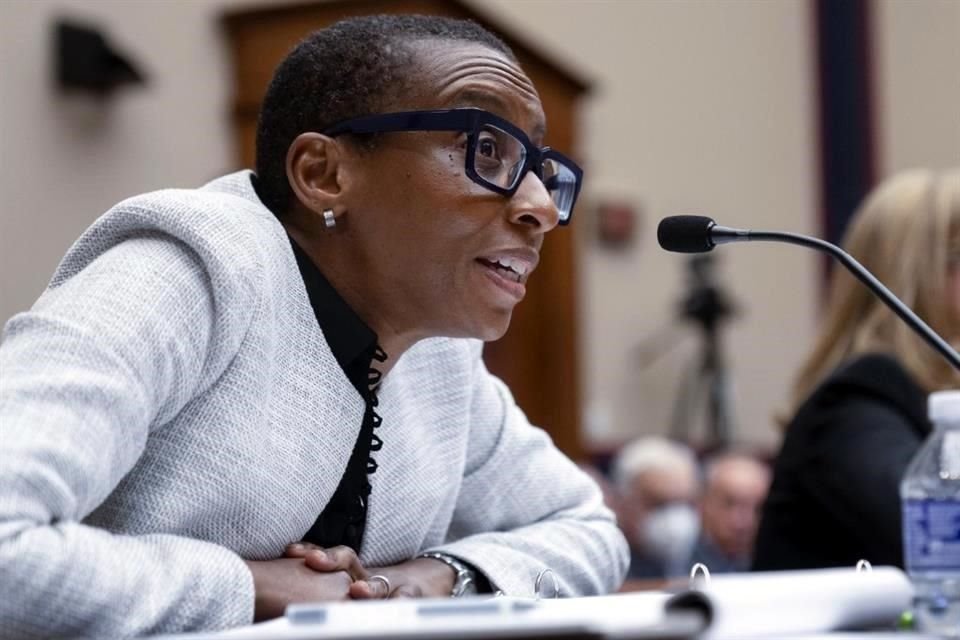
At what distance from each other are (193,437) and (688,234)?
52cm

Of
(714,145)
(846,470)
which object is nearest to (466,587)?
(846,470)

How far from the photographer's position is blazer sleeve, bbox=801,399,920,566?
1.99 meters

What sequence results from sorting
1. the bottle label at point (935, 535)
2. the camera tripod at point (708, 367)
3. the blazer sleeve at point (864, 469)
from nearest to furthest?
the bottle label at point (935, 535) → the blazer sleeve at point (864, 469) → the camera tripod at point (708, 367)

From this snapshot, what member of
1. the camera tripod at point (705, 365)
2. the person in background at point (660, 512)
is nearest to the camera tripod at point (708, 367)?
the camera tripod at point (705, 365)

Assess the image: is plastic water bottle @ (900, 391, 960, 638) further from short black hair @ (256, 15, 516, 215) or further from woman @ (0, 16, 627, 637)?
short black hair @ (256, 15, 516, 215)

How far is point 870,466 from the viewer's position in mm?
2025

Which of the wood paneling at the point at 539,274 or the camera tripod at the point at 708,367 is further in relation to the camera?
the camera tripod at the point at 708,367

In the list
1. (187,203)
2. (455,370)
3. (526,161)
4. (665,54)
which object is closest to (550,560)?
(455,370)

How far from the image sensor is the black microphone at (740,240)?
1311 millimetres

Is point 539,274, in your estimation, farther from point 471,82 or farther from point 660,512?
point 471,82

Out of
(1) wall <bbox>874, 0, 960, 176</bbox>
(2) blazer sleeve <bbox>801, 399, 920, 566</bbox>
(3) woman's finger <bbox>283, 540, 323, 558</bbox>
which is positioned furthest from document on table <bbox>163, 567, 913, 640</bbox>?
(1) wall <bbox>874, 0, 960, 176</bbox>

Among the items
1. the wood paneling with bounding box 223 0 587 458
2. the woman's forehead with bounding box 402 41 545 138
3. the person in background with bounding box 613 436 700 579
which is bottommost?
the person in background with bounding box 613 436 700 579

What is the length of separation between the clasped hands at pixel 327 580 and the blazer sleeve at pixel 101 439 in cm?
5

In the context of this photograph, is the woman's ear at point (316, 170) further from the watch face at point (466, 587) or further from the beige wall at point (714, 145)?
the beige wall at point (714, 145)
